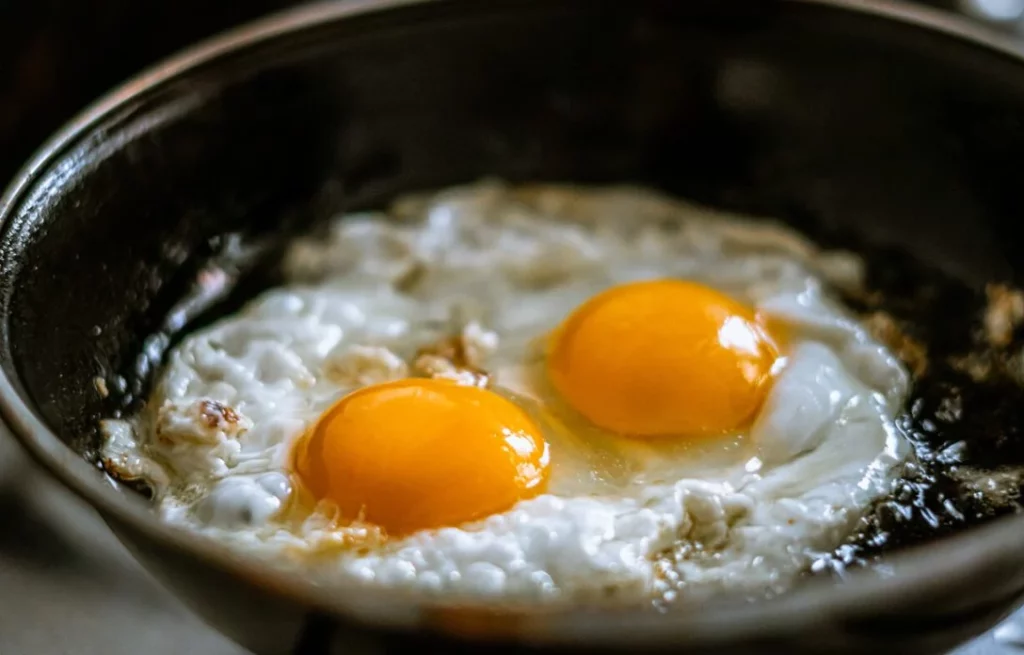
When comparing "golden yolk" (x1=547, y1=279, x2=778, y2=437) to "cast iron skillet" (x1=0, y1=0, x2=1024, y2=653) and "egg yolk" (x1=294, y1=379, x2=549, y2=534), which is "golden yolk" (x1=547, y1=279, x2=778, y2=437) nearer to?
"egg yolk" (x1=294, y1=379, x2=549, y2=534)

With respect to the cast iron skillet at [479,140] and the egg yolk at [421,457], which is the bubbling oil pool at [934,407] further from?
the egg yolk at [421,457]

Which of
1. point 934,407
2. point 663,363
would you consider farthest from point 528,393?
point 934,407

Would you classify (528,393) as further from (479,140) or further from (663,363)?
(479,140)

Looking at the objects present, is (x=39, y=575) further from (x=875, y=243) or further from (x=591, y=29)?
(x=875, y=243)

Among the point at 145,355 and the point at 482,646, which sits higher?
the point at 145,355

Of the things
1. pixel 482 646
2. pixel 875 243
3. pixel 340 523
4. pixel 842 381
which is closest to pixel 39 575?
pixel 340 523

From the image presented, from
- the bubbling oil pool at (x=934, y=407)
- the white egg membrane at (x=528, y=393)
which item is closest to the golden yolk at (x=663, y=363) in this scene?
the white egg membrane at (x=528, y=393)
